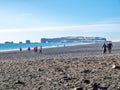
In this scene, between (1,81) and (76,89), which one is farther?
(1,81)

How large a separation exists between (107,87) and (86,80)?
1.48 meters

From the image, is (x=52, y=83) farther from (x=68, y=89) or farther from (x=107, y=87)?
(x=107, y=87)

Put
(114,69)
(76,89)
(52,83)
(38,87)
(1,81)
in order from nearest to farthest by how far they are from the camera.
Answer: (76,89) → (38,87) → (52,83) → (1,81) → (114,69)

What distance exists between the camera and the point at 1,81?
46.8 ft

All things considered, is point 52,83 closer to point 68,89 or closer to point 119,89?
point 68,89

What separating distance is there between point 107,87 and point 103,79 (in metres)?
1.76

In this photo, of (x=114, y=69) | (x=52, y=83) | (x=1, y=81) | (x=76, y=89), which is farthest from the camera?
(x=114, y=69)

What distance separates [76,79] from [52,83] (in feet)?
4.53

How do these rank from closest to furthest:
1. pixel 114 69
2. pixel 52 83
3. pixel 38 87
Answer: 1. pixel 38 87
2. pixel 52 83
3. pixel 114 69

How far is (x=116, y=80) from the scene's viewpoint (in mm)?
13297

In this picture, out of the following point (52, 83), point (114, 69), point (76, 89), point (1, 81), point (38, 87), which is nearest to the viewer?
point (76, 89)

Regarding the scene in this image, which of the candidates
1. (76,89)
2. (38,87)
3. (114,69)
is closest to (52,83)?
(38,87)

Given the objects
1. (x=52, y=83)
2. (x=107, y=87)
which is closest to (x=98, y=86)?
(x=107, y=87)

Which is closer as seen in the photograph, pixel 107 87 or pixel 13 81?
pixel 107 87
